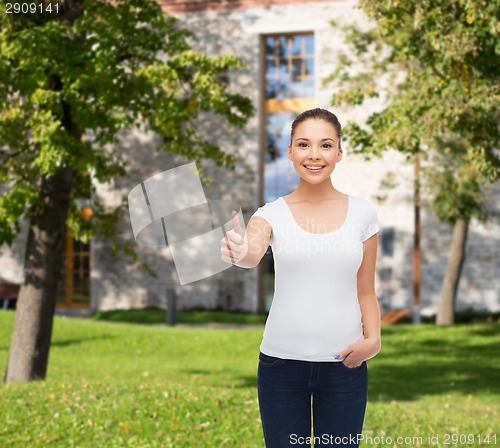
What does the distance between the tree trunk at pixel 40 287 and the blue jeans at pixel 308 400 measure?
882cm

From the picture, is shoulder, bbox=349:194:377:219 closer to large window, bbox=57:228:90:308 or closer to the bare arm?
the bare arm

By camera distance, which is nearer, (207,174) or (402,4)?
(402,4)

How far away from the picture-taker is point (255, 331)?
1922 centimetres

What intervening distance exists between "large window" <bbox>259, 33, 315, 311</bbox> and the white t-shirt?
22.5 metres

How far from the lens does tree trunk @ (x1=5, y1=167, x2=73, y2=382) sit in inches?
438

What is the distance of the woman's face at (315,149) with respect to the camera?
9.21 feet

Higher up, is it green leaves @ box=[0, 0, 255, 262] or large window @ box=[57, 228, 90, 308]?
green leaves @ box=[0, 0, 255, 262]

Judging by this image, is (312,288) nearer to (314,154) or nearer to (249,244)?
(249,244)

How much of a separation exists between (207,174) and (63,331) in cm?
863

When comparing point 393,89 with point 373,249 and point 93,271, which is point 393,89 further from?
point 373,249

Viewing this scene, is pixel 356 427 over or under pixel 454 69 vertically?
under

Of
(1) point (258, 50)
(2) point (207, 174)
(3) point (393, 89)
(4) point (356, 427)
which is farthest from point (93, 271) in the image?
(4) point (356, 427)

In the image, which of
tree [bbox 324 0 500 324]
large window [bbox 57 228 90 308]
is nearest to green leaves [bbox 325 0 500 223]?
tree [bbox 324 0 500 324]

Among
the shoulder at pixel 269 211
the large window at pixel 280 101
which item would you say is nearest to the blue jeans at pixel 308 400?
the shoulder at pixel 269 211
